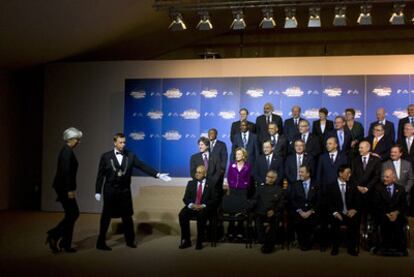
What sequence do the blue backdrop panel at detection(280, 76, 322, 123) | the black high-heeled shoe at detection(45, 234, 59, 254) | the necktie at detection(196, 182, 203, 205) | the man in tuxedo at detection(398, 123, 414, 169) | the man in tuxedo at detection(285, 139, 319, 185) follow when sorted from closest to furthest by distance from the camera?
the black high-heeled shoe at detection(45, 234, 59, 254)
the necktie at detection(196, 182, 203, 205)
the man in tuxedo at detection(285, 139, 319, 185)
the man in tuxedo at detection(398, 123, 414, 169)
the blue backdrop panel at detection(280, 76, 322, 123)

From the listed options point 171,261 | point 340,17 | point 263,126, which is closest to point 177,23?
point 263,126

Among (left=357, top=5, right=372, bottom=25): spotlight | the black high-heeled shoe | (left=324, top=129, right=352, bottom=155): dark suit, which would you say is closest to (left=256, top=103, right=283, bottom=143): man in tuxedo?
(left=324, top=129, right=352, bottom=155): dark suit

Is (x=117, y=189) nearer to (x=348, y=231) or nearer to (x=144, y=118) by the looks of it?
(x=348, y=231)

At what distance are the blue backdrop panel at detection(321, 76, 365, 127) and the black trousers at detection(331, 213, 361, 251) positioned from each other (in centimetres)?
346

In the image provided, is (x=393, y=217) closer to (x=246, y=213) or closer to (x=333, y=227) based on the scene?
(x=333, y=227)

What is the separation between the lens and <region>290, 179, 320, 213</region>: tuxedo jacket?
22.6 ft

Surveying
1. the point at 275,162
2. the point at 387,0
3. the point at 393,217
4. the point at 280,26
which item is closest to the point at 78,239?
the point at 275,162

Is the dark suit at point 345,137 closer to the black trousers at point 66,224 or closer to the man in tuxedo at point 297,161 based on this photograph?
the man in tuxedo at point 297,161

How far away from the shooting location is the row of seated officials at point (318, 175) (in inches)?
264

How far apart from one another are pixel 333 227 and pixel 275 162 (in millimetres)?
1319

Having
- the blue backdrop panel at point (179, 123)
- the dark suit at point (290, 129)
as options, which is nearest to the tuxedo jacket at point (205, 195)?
the dark suit at point (290, 129)

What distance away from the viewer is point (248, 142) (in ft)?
27.8

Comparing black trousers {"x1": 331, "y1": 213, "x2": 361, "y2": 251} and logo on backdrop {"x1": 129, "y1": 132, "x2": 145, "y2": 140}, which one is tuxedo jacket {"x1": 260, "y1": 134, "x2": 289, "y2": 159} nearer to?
black trousers {"x1": 331, "y1": 213, "x2": 361, "y2": 251}

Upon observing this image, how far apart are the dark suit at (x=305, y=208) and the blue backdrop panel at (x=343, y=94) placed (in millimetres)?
3164
